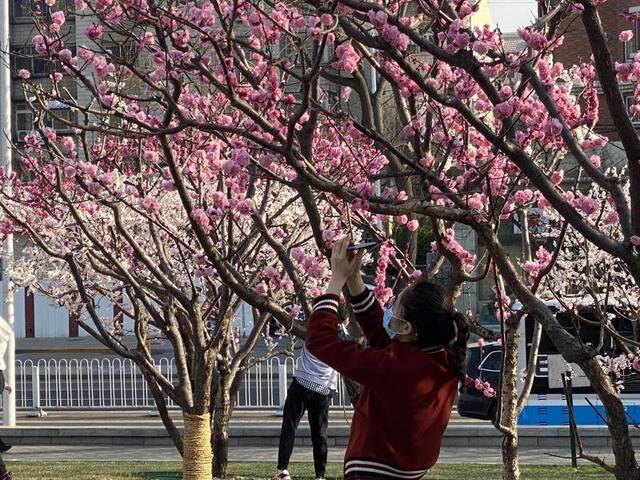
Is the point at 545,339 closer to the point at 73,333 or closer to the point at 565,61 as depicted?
the point at 565,61

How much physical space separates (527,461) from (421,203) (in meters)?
9.42

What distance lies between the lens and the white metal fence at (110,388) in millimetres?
20188

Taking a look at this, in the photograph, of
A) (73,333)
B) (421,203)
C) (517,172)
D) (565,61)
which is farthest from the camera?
(73,333)

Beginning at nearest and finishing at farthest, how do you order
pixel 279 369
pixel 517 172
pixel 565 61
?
pixel 517 172 < pixel 279 369 < pixel 565 61

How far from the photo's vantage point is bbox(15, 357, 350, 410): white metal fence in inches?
795

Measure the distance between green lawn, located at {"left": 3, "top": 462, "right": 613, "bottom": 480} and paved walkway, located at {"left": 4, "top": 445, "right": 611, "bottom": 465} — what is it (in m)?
0.65

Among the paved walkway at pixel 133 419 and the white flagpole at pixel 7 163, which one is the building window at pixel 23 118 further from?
the white flagpole at pixel 7 163

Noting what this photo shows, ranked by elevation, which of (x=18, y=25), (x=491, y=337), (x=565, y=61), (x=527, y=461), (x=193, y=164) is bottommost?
(x=527, y=461)

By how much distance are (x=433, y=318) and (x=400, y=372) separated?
23 centimetres

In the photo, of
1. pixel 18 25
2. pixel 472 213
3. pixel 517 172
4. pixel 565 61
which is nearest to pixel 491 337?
pixel 517 172

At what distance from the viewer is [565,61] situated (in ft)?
113

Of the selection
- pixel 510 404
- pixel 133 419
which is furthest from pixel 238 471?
pixel 133 419

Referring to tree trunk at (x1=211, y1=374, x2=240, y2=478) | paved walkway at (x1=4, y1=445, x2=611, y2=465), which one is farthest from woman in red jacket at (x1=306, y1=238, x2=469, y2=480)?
paved walkway at (x1=4, y1=445, x2=611, y2=465)

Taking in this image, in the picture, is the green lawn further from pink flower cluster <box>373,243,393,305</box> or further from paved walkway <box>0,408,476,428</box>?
pink flower cluster <box>373,243,393,305</box>
